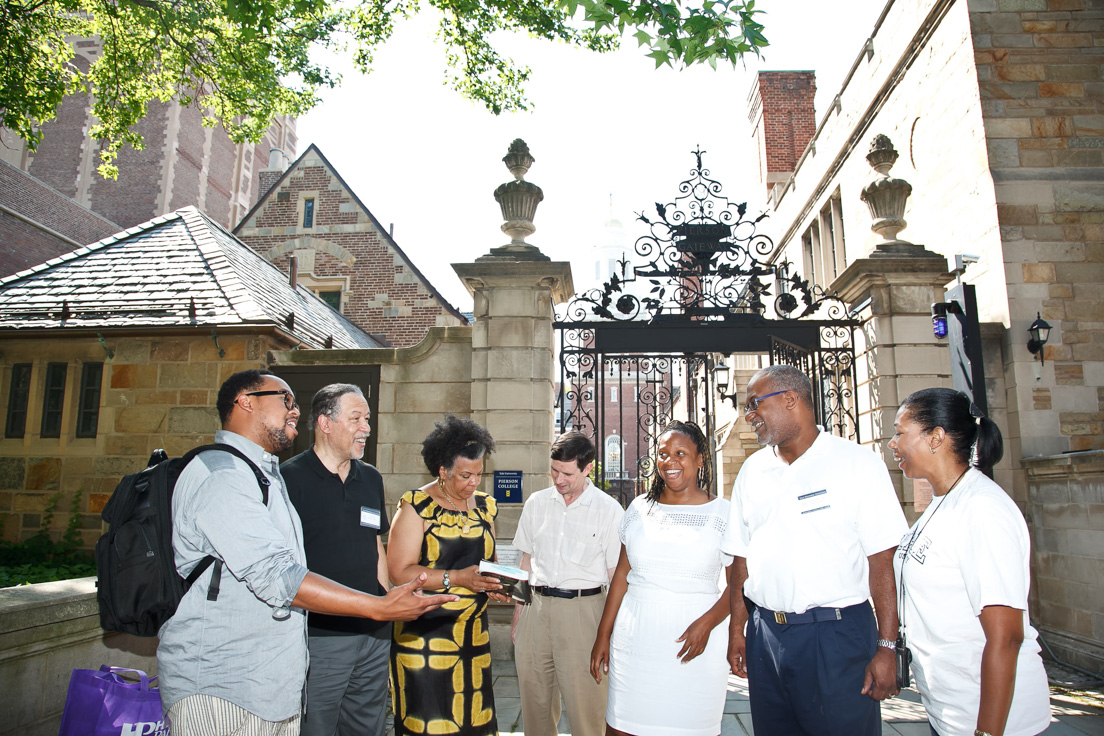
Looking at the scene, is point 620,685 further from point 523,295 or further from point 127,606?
point 523,295

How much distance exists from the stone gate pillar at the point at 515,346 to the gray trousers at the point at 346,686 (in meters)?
3.25

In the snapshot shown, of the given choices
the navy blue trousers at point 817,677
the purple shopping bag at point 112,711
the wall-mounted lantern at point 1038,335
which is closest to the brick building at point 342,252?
the wall-mounted lantern at point 1038,335

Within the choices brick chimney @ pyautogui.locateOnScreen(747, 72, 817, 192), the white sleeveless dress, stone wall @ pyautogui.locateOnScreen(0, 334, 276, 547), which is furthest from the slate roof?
brick chimney @ pyautogui.locateOnScreen(747, 72, 817, 192)

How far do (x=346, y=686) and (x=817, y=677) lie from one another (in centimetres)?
206

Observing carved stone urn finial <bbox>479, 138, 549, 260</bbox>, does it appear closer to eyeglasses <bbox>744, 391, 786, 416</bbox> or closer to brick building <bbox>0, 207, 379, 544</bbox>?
brick building <bbox>0, 207, 379, 544</bbox>

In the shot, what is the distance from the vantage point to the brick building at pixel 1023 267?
6859 mm

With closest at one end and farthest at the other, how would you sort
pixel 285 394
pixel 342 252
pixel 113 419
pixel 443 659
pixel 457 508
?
pixel 285 394 < pixel 443 659 < pixel 457 508 < pixel 113 419 < pixel 342 252

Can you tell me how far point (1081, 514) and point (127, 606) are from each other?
8.18 metres

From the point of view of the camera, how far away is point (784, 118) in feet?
67.8

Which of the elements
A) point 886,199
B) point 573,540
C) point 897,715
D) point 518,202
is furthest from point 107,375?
point 886,199

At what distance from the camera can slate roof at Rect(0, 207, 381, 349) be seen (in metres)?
7.89

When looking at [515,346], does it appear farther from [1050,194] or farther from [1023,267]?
[1050,194]

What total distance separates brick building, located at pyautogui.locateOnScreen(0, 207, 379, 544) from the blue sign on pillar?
9.91 ft

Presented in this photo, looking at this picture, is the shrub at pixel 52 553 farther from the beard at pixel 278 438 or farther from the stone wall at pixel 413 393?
the beard at pixel 278 438
